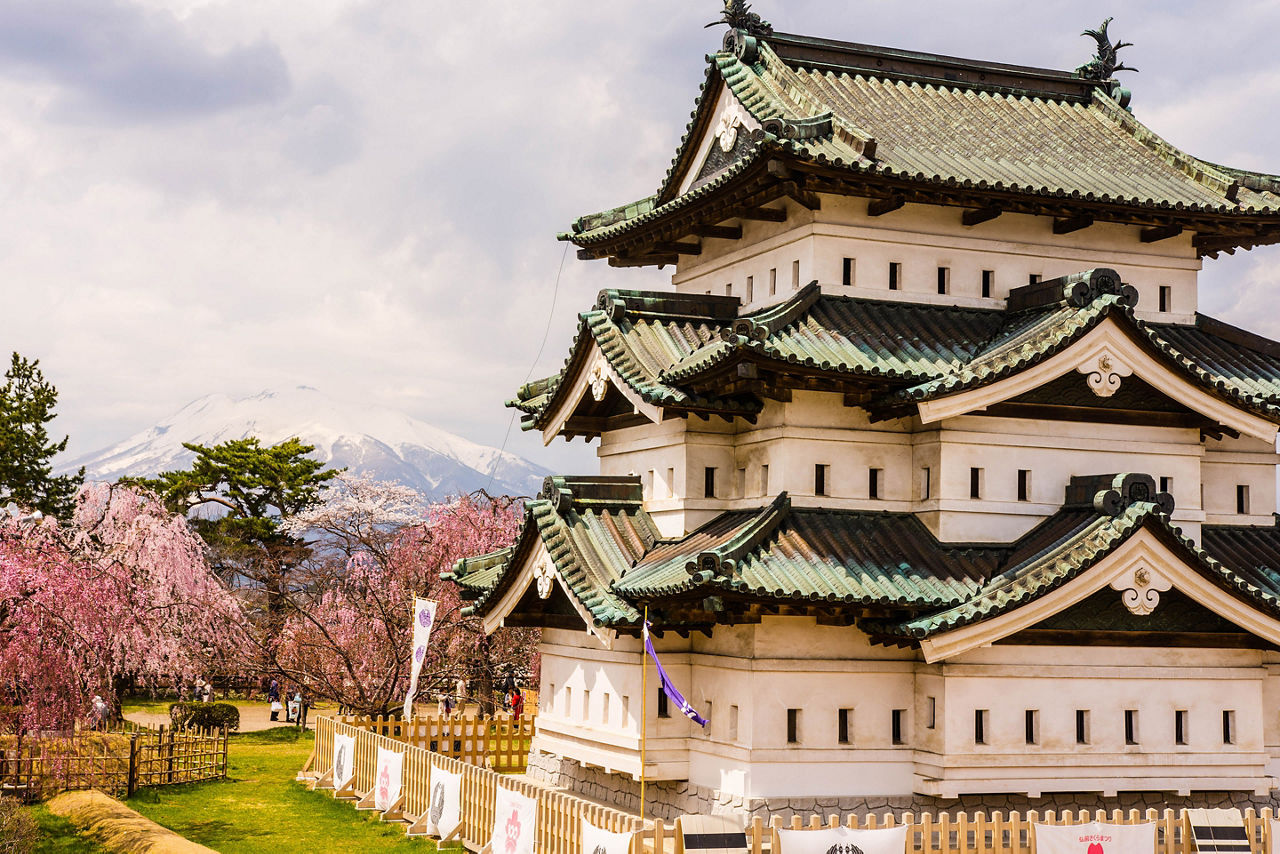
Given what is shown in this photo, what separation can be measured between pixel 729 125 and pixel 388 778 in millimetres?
13679

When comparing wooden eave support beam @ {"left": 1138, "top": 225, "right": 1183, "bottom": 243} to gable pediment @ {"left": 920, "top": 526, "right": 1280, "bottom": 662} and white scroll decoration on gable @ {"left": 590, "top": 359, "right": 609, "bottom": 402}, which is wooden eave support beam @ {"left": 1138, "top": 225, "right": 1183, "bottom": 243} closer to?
gable pediment @ {"left": 920, "top": 526, "right": 1280, "bottom": 662}

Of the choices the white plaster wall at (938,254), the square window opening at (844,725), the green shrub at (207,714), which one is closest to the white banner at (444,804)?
the square window opening at (844,725)

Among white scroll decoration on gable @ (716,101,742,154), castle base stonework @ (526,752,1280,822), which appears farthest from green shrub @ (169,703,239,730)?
white scroll decoration on gable @ (716,101,742,154)

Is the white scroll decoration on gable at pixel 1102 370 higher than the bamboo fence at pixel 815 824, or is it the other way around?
the white scroll decoration on gable at pixel 1102 370

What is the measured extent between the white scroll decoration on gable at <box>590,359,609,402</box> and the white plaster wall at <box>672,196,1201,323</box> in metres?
2.97

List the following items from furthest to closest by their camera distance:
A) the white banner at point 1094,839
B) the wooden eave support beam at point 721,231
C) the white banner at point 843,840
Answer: the wooden eave support beam at point 721,231 → the white banner at point 1094,839 → the white banner at point 843,840

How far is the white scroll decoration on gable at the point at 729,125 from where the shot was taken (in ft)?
75.9

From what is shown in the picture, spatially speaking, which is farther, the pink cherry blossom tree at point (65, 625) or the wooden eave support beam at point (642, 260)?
the wooden eave support beam at point (642, 260)

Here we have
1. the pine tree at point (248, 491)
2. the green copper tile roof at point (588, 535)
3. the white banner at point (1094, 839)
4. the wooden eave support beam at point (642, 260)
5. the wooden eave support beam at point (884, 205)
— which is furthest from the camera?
the pine tree at point (248, 491)

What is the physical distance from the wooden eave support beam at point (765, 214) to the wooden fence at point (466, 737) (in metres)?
13.2

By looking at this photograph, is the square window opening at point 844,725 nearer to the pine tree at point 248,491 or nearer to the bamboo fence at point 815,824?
the bamboo fence at point 815,824

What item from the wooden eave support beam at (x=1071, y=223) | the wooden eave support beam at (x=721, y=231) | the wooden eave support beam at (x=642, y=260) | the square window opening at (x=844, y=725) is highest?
the wooden eave support beam at (x=642, y=260)

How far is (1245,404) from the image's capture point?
20.4 metres

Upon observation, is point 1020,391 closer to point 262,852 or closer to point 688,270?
point 688,270
